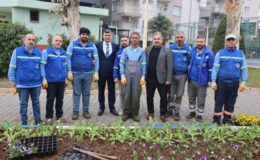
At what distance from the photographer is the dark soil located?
12.7 ft

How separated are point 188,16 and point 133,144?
44.4 metres

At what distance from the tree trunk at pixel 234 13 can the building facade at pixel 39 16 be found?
17940 millimetres

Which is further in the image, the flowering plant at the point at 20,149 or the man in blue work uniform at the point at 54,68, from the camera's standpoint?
the man in blue work uniform at the point at 54,68

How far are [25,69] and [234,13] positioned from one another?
8087 mm

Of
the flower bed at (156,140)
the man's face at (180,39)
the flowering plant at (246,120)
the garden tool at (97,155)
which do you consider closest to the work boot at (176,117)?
the flowering plant at (246,120)

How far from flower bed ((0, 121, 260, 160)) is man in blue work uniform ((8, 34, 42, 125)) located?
1210 millimetres

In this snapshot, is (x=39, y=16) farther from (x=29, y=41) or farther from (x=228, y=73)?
(x=228, y=73)

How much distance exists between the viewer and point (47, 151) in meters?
3.76

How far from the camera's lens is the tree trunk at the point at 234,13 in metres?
10.4

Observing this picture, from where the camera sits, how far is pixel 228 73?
19.2 ft

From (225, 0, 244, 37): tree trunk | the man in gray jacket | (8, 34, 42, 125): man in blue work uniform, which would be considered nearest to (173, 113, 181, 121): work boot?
the man in gray jacket

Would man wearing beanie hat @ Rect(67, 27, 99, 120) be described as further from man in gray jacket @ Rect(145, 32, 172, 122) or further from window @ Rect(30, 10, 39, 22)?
window @ Rect(30, 10, 39, 22)

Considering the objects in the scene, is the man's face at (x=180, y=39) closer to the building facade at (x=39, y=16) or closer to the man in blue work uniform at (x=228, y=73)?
the man in blue work uniform at (x=228, y=73)

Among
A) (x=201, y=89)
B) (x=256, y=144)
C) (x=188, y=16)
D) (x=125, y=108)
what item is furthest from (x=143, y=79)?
(x=188, y=16)
